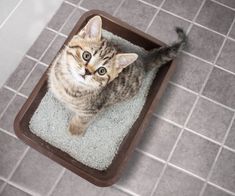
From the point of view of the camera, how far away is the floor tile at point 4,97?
139 centimetres

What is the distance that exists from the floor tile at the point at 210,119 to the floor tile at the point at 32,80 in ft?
2.13

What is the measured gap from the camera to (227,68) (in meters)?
1.55

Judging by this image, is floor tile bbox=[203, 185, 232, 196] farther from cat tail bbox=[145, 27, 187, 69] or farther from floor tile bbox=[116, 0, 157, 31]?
floor tile bbox=[116, 0, 157, 31]

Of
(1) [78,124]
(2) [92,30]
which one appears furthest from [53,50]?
(2) [92,30]

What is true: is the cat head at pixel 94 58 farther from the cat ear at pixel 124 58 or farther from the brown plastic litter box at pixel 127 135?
the brown plastic litter box at pixel 127 135

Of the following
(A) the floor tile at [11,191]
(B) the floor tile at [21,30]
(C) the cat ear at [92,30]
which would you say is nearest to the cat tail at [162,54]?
(C) the cat ear at [92,30]

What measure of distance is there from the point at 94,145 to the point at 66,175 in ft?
0.50

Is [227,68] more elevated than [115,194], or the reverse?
[227,68]

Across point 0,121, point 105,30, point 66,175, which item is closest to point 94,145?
point 66,175

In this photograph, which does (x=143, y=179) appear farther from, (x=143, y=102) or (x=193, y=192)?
(x=143, y=102)

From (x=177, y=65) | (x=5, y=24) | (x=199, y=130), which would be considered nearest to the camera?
(x=5, y=24)

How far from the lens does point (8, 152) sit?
1312 millimetres

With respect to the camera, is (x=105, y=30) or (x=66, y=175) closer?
(x=66, y=175)

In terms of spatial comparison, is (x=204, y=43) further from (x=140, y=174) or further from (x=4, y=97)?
(x=4, y=97)
